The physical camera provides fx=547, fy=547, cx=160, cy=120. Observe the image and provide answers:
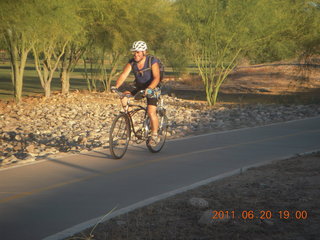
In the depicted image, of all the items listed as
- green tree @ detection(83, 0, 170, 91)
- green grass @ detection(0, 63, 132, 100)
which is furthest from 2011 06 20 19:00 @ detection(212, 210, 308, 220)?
green grass @ detection(0, 63, 132, 100)

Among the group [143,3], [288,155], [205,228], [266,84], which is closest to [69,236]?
[205,228]

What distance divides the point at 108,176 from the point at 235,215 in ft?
10.1

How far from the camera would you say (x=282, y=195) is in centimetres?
721

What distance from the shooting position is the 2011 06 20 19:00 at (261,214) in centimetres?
614

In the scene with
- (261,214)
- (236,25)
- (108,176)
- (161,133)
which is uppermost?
(236,25)

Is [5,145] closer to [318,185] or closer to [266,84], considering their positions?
[318,185]

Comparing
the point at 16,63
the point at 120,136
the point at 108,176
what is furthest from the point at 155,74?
the point at 16,63

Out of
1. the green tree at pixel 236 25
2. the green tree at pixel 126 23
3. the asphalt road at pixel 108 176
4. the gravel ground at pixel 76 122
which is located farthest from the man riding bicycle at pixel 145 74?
the green tree at pixel 126 23

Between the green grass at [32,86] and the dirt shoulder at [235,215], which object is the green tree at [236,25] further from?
the dirt shoulder at [235,215]

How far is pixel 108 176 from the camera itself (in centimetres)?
881

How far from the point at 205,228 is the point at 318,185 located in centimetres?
271

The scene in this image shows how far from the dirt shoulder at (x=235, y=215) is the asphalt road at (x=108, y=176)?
1.98 ft

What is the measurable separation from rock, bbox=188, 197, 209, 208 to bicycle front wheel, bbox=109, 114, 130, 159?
11.8ft

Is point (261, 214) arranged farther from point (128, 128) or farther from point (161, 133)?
point (161, 133)
